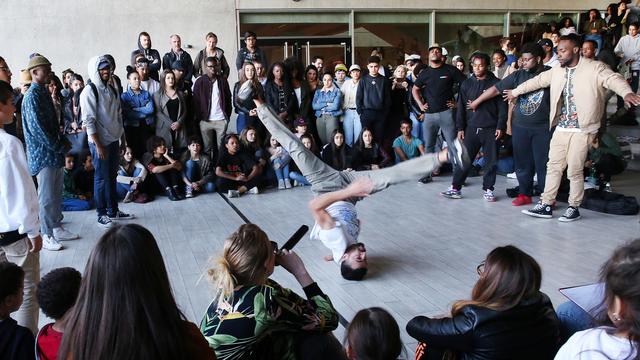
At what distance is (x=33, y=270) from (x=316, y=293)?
1.54m

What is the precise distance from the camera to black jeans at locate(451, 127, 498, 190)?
6324 mm

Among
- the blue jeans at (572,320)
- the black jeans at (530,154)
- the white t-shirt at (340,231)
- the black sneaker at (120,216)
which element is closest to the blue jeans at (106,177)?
the black sneaker at (120,216)

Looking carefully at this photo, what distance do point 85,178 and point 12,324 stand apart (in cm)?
515

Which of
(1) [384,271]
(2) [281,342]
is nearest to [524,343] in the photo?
(2) [281,342]

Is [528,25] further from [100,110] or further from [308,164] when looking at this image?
[100,110]

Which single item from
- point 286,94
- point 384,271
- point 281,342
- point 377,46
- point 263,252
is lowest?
point 384,271

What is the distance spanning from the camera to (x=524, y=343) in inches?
74.7

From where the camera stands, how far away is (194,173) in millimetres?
7191

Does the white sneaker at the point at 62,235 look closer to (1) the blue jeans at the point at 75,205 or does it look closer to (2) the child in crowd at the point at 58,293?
(1) the blue jeans at the point at 75,205

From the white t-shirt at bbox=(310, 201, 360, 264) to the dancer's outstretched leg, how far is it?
366 millimetres

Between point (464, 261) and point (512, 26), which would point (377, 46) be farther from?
point (464, 261)

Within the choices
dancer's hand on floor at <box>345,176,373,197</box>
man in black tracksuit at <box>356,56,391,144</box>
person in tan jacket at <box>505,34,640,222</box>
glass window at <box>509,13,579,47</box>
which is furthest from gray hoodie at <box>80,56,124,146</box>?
glass window at <box>509,13,579,47</box>

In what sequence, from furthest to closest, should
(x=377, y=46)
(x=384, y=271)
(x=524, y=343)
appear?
(x=377, y=46) < (x=384, y=271) < (x=524, y=343)

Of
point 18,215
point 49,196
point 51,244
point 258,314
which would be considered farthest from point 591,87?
point 51,244
